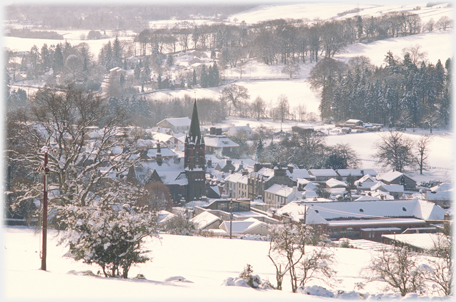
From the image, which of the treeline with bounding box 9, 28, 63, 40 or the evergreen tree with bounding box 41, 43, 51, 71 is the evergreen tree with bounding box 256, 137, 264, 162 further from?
the treeline with bounding box 9, 28, 63, 40

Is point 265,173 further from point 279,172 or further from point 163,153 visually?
point 163,153

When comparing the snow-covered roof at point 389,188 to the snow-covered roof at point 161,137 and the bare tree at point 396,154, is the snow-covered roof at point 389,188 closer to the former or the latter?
the bare tree at point 396,154

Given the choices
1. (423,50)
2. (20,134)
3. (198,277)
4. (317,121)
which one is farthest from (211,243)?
(423,50)

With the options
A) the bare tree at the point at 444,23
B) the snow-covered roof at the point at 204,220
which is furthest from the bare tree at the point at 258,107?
the bare tree at the point at 444,23

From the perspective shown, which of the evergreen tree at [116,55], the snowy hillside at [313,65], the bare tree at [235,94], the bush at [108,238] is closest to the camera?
the bush at [108,238]

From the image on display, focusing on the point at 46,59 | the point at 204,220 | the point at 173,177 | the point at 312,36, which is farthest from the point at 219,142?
the point at 46,59

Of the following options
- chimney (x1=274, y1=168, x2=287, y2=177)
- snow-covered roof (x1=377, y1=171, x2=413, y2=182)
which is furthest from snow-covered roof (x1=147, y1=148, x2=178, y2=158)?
snow-covered roof (x1=377, y1=171, x2=413, y2=182)
